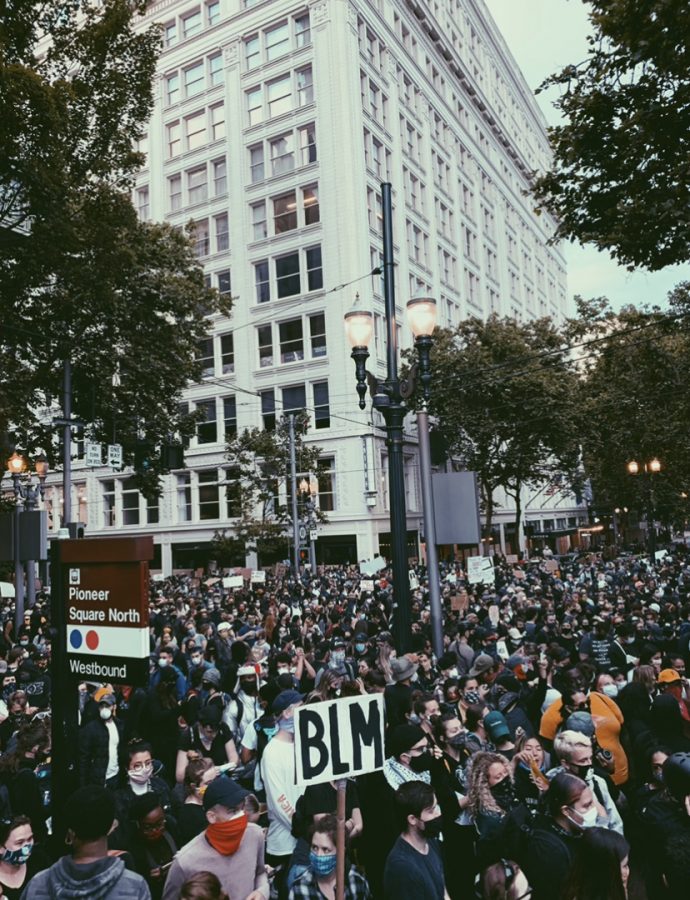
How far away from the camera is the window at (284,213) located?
1633 inches

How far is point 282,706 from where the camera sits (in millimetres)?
6043

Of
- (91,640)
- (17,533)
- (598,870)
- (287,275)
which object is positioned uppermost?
(287,275)

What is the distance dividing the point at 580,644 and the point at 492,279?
53187 mm

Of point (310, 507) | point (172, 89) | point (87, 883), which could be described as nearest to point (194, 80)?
point (172, 89)

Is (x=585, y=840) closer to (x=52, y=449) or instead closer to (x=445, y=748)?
(x=445, y=748)

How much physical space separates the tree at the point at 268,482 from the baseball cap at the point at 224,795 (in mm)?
30475

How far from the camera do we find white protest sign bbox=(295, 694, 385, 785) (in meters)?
3.94

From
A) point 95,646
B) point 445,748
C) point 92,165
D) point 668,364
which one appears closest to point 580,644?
point 445,748

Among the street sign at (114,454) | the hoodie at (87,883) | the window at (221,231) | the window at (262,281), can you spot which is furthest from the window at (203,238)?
the hoodie at (87,883)

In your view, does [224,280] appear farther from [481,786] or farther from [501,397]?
[481,786]

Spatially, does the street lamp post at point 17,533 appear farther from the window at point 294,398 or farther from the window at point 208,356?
the window at point 208,356

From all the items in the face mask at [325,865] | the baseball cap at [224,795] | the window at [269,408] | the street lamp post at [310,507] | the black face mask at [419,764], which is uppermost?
the window at [269,408]

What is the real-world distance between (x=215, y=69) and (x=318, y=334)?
778 inches

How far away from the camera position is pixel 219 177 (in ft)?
146
